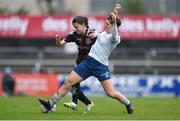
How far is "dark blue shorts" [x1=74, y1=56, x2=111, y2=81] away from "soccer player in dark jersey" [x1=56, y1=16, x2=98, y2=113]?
0.56 m

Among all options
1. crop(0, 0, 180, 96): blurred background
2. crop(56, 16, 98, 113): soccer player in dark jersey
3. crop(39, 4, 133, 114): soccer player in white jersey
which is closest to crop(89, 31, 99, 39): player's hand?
crop(56, 16, 98, 113): soccer player in dark jersey

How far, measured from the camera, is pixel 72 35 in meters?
16.8

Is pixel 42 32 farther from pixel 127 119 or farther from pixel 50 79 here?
pixel 127 119

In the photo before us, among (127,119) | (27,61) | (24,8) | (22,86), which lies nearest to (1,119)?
(127,119)

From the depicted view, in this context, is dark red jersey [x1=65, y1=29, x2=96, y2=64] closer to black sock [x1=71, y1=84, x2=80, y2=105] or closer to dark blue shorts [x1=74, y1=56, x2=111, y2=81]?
dark blue shorts [x1=74, y1=56, x2=111, y2=81]

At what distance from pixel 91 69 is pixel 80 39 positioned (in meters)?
0.82

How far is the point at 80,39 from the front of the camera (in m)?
16.7

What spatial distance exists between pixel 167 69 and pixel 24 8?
43.4 feet

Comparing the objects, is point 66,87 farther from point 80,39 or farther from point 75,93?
point 80,39

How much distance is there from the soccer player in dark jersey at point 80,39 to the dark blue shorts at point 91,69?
56 cm

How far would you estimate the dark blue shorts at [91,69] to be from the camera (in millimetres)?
16219

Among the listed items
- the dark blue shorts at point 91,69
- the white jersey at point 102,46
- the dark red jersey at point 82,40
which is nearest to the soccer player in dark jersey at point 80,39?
the dark red jersey at point 82,40

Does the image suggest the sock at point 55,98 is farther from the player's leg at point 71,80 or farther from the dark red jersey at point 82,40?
the dark red jersey at point 82,40

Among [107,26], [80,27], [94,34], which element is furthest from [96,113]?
[107,26]
